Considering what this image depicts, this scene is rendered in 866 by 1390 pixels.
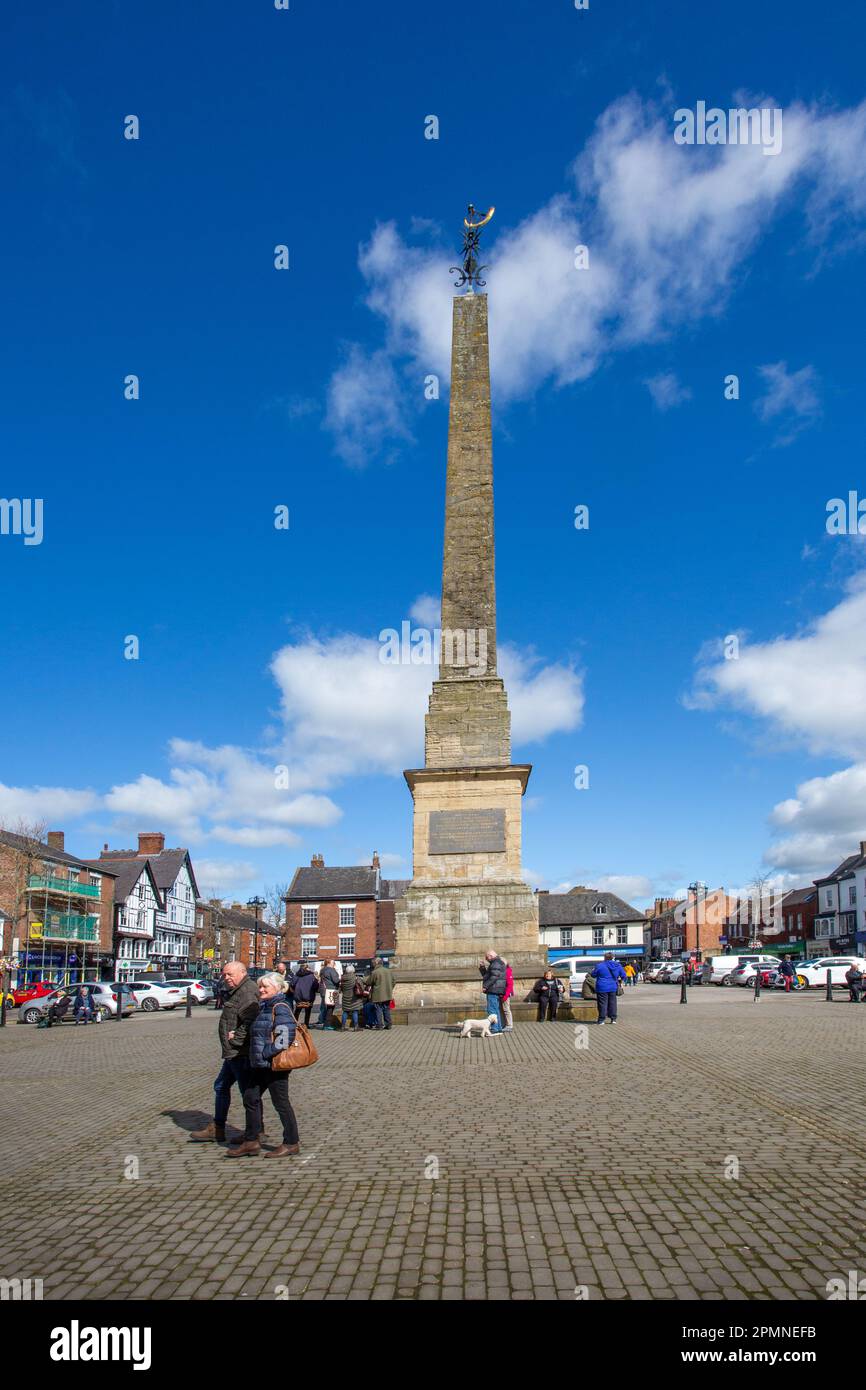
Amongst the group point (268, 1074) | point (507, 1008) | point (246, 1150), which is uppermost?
point (268, 1074)

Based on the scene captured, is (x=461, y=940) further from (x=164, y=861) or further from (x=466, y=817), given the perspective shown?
(x=164, y=861)

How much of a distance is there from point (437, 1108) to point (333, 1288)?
4.51 m

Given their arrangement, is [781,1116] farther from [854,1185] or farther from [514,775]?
[514,775]

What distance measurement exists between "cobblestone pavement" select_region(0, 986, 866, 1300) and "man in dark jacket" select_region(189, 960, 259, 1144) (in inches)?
10.1

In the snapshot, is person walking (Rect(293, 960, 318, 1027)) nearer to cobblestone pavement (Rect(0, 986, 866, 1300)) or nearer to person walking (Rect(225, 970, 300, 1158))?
cobblestone pavement (Rect(0, 986, 866, 1300))

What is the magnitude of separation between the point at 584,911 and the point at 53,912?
140 feet

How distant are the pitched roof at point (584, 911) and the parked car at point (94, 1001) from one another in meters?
47.3

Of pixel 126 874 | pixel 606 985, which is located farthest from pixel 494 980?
pixel 126 874

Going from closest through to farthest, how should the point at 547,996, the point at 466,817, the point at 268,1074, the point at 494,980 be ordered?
the point at 268,1074
the point at 494,980
the point at 547,996
the point at 466,817

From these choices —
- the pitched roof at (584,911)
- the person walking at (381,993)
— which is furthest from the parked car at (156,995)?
the pitched roof at (584,911)

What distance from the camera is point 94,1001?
30.2 m

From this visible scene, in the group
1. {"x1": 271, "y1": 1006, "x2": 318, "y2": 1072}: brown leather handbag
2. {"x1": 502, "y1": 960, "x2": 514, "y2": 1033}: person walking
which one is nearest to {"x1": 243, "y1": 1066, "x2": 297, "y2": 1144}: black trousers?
{"x1": 271, "y1": 1006, "x2": 318, "y2": 1072}: brown leather handbag

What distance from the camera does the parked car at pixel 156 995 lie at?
38250mm

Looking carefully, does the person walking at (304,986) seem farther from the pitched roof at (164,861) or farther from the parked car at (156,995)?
the pitched roof at (164,861)
